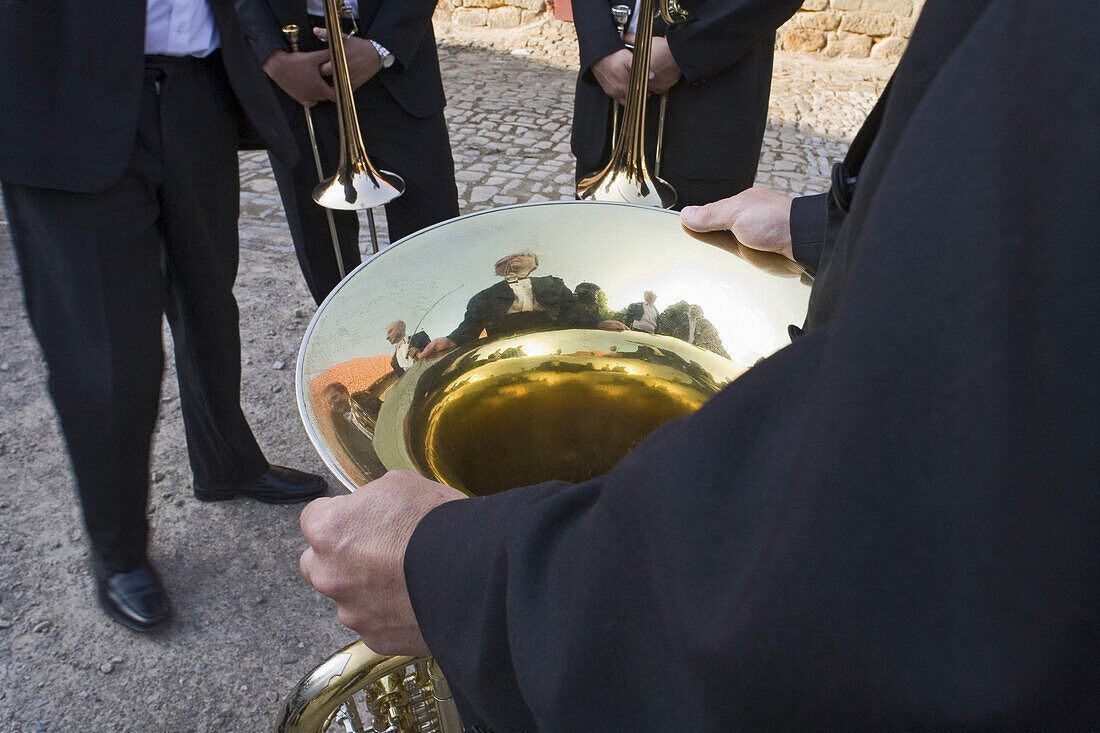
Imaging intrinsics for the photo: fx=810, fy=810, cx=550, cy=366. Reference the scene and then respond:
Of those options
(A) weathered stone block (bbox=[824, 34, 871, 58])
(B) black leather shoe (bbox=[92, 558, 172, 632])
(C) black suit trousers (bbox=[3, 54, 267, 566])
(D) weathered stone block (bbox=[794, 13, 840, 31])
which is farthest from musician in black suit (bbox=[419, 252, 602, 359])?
(A) weathered stone block (bbox=[824, 34, 871, 58])

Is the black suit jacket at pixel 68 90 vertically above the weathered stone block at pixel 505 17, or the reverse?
the black suit jacket at pixel 68 90

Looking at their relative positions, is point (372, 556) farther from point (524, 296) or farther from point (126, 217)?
point (126, 217)

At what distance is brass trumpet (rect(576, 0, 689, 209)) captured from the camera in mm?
2004

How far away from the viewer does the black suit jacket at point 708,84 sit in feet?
6.88

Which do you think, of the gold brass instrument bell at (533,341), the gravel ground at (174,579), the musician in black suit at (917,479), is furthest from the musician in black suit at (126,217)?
the musician in black suit at (917,479)

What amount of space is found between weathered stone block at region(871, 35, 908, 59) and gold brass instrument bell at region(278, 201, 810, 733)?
251 inches

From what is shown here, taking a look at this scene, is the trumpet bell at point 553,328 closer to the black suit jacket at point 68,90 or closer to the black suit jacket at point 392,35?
the black suit jacket at point 68,90

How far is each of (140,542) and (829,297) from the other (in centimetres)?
186

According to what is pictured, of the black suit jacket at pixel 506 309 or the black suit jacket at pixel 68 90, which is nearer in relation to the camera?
the black suit jacket at pixel 506 309

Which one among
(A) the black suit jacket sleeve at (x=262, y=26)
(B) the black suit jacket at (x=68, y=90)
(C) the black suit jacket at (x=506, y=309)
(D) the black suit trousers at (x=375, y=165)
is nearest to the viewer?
(C) the black suit jacket at (x=506, y=309)

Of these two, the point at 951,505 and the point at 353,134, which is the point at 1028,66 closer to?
the point at 951,505

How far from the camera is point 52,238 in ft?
5.20

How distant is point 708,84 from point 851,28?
17.2 ft

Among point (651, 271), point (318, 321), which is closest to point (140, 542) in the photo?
point (318, 321)
